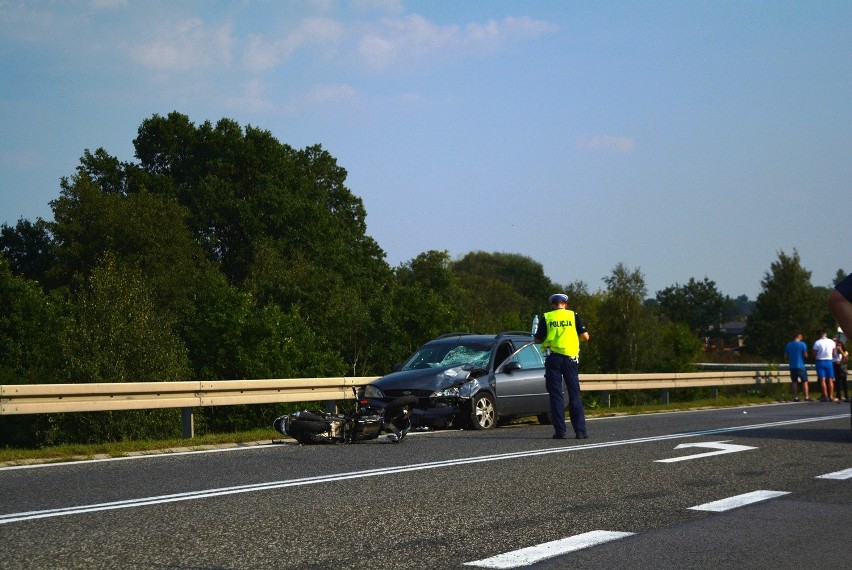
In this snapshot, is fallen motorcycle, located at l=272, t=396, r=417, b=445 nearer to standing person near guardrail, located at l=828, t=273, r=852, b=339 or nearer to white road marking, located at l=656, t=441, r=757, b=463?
white road marking, located at l=656, t=441, r=757, b=463

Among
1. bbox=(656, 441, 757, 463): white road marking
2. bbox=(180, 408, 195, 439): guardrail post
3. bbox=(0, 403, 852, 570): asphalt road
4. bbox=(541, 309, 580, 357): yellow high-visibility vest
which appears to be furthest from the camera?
bbox=(180, 408, 195, 439): guardrail post

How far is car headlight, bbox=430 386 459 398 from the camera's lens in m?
16.2

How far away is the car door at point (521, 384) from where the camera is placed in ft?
56.8

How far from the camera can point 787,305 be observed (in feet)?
305

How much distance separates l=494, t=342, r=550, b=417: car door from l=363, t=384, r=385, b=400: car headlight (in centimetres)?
190

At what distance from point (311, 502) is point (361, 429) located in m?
5.54

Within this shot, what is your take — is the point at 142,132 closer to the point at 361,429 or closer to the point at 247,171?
the point at 247,171

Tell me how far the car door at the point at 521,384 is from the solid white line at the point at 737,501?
8482 millimetres

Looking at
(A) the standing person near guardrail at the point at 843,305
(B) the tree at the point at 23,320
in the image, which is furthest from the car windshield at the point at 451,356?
(B) the tree at the point at 23,320

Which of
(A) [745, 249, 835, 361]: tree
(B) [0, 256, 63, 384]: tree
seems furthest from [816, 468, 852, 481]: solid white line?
(A) [745, 249, 835, 361]: tree

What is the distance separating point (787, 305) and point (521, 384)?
8041cm

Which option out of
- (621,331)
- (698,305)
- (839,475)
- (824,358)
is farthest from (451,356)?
(698,305)

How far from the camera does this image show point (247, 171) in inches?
2386

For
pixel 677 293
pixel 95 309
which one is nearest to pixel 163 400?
pixel 95 309
